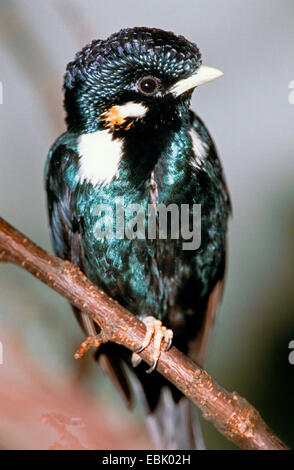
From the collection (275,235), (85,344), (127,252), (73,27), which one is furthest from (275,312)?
(73,27)

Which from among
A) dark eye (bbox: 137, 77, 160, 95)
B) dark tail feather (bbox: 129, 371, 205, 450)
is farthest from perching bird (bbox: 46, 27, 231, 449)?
dark tail feather (bbox: 129, 371, 205, 450)

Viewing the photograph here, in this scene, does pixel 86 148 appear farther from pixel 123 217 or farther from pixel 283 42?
pixel 283 42

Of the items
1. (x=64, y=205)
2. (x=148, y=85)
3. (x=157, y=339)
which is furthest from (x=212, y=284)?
(x=148, y=85)

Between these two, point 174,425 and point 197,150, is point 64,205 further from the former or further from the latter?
point 174,425

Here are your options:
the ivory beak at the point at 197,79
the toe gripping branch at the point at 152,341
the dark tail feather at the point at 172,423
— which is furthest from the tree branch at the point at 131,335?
the ivory beak at the point at 197,79

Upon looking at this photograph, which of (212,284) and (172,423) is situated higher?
(212,284)

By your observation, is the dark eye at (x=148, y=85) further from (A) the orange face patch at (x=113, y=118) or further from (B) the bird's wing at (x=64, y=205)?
(B) the bird's wing at (x=64, y=205)

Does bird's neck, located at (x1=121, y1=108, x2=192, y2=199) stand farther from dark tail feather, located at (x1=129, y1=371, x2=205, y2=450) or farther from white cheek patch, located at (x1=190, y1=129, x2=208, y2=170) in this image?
dark tail feather, located at (x1=129, y1=371, x2=205, y2=450)
